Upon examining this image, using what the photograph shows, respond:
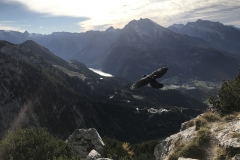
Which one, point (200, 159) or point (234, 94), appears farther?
point (234, 94)

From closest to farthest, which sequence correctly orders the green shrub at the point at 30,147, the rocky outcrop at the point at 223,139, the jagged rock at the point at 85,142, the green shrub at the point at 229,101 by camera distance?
the rocky outcrop at the point at 223,139, the green shrub at the point at 229,101, the green shrub at the point at 30,147, the jagged rock at the point at 85,142

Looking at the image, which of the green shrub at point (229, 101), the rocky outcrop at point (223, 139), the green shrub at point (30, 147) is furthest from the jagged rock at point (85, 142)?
the rocky outcrop at point (223, 139)

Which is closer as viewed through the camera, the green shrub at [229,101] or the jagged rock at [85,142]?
the green shrub at [229,101]

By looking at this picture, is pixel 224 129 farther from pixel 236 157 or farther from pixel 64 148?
pixel 64 148

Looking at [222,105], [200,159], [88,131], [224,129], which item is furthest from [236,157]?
[88,131]

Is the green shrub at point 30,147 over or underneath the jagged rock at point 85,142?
over

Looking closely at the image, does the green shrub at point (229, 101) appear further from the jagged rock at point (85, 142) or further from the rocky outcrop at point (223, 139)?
the jagged rock at point (85, 142)
